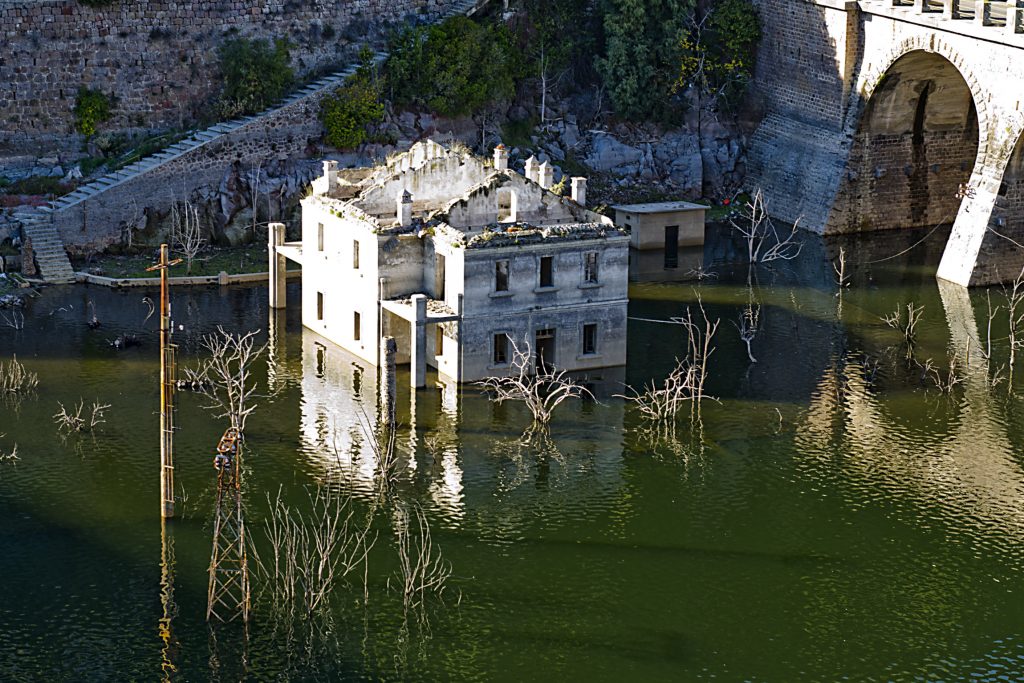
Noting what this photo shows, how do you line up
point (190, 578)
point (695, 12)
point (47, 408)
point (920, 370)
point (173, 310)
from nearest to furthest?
point (190, 578), point (47, 408), point (920, 370), point (173, 310), point (695, 12)

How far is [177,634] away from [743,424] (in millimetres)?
28901

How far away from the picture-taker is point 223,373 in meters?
80.1

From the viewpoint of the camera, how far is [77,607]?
62031 mm

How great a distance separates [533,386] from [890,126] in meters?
38.8

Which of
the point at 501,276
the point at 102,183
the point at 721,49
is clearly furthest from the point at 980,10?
the point at 102,183

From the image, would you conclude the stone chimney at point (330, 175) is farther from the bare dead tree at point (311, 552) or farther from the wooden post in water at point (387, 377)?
the bare dead tree at point (311, 552)

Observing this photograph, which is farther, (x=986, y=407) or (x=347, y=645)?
(x=986, y=407)

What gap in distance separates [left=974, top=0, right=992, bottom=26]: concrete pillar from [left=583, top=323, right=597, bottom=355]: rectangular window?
96.6ft

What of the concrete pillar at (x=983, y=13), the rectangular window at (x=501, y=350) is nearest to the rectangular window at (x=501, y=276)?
the rectangular window at (x=501, y=350)

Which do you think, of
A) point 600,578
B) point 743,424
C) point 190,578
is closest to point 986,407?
point 743,424

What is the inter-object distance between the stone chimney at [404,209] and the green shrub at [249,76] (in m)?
26.0

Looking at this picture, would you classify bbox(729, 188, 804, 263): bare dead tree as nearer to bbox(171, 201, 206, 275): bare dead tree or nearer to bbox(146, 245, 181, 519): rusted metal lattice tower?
bbox(171, 201, 206, 275): bare dead tree

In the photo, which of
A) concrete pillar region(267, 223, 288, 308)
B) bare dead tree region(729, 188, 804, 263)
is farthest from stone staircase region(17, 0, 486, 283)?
bare dead tree region(729, 188, 804, 263)

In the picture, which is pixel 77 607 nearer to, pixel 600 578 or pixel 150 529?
pixel 150 529
